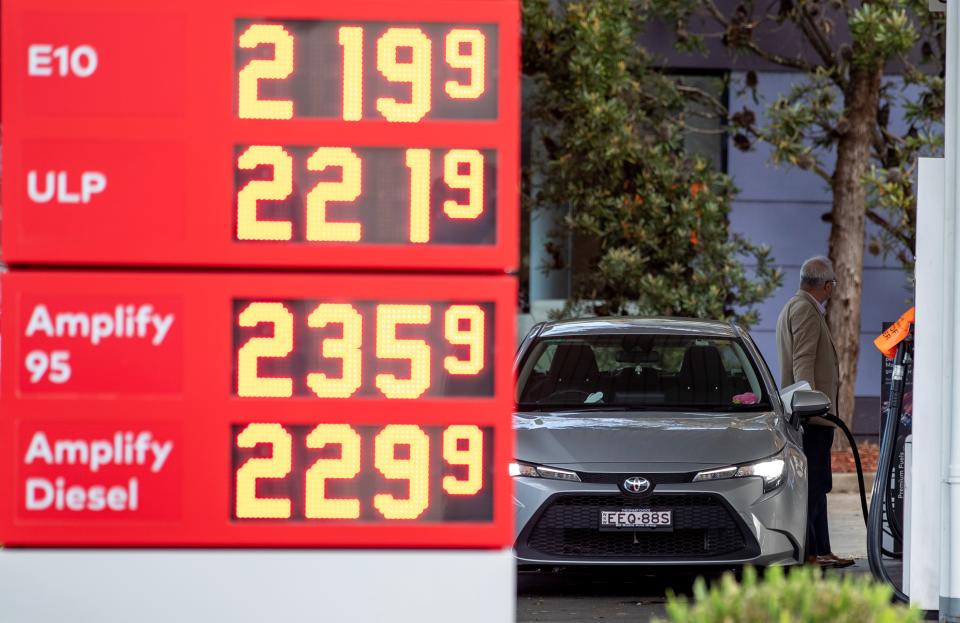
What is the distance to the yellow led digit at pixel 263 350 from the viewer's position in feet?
17.7

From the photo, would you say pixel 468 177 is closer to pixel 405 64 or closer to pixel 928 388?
pixel 405 64

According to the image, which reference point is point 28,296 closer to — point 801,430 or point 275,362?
point 275,362

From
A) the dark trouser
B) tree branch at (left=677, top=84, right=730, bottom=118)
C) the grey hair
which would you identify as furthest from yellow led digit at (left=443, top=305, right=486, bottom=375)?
tree branch at (left=677, top=84, right=730, bottom=118)

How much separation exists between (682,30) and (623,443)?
971 centimetres

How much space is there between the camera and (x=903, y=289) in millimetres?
20453

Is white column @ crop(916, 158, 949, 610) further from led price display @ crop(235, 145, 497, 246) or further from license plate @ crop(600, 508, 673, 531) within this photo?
led price display @ crop(235, 145, 497, 246)

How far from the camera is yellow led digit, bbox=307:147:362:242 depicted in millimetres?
5340

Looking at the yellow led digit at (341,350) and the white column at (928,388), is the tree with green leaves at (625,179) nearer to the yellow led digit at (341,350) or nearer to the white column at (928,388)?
the white column at (928,388)

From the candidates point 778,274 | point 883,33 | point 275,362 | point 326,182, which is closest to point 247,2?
point 326,182

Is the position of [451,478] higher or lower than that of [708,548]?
higher

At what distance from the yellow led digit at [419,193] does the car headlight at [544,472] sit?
4460 millimetres

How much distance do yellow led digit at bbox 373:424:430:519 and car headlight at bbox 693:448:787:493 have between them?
14.7ft

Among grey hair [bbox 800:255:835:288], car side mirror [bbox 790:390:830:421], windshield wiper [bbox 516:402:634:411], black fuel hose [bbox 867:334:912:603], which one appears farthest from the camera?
grey hair [bbox 800:255:835:288]

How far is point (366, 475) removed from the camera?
543cm
